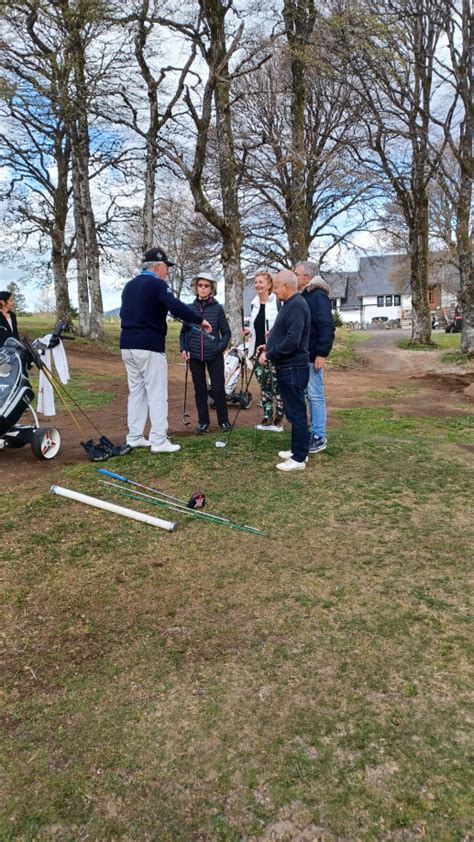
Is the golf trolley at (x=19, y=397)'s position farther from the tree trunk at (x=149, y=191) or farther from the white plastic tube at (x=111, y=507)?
the tree trunk at (x=149, y=191)

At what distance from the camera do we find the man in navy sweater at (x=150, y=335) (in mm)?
5414

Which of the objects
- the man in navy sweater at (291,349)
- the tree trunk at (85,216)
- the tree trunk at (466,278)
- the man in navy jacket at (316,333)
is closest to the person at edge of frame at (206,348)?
the man in navy jacket at (316,333)

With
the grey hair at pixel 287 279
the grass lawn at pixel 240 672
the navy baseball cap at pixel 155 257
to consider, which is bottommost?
the grass lawn at pixel 240 672

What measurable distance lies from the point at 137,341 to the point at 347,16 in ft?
39.5

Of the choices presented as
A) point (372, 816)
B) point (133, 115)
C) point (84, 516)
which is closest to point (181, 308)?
point (84, 516)

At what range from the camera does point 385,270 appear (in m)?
74.6

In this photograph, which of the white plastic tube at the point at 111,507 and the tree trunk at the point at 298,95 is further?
the tree trunk at the point at 298,95

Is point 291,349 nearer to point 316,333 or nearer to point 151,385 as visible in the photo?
point 316,333

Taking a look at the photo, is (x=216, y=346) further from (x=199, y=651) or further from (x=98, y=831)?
(x=98, y=831)

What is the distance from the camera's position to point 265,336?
6941 mm

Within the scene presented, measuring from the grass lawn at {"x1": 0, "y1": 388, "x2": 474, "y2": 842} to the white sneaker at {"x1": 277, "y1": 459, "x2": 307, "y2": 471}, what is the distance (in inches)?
29.3

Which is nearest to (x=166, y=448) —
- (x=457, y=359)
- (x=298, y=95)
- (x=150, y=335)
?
(x=150, y=335)

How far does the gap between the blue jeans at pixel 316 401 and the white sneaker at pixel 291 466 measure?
776mm

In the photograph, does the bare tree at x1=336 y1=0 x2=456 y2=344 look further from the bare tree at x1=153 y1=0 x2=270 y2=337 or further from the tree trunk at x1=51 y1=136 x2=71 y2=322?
the tree trunk at x1=51 y1=136 x2=71 y2=322
